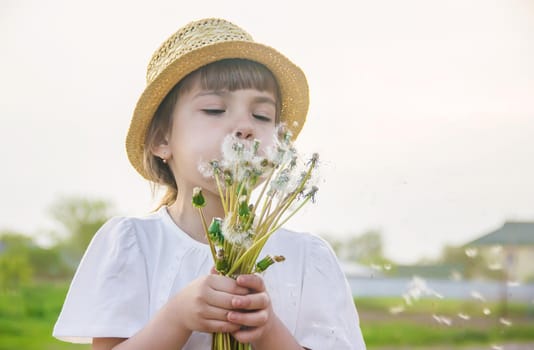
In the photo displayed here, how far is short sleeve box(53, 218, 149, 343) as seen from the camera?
1.76m

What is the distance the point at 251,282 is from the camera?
142 centimetres

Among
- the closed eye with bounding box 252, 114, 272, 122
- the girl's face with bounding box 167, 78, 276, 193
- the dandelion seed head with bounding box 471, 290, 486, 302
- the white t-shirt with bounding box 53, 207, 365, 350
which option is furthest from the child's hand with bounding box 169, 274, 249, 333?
the dandelion seed head with bounding box 471, 290, 486, 302

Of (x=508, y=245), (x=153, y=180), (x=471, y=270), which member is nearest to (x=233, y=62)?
(x=153, y=180)

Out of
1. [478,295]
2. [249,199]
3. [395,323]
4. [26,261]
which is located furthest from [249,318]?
[395,323]

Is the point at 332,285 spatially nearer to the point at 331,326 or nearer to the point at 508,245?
the point at 331,326

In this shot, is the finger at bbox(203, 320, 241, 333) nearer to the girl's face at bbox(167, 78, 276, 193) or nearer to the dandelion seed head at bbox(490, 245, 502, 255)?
the girl's face at bbox(167, 78, 276, 193)

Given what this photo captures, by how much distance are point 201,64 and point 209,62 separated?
2 cm

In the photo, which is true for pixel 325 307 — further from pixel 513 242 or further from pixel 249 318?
pixel 513 242

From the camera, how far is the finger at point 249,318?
1.42 metres

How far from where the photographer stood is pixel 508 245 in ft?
33.6

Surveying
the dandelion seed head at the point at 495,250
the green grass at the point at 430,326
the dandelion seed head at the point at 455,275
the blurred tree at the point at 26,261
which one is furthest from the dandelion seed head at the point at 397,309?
the dandelion seed head at the point at 495,250

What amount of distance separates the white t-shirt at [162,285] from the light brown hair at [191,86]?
6.2 inches

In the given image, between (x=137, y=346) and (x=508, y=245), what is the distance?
9454mm

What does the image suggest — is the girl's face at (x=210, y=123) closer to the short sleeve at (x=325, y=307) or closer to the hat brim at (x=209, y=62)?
the hat brim at (x=209, y=62)
